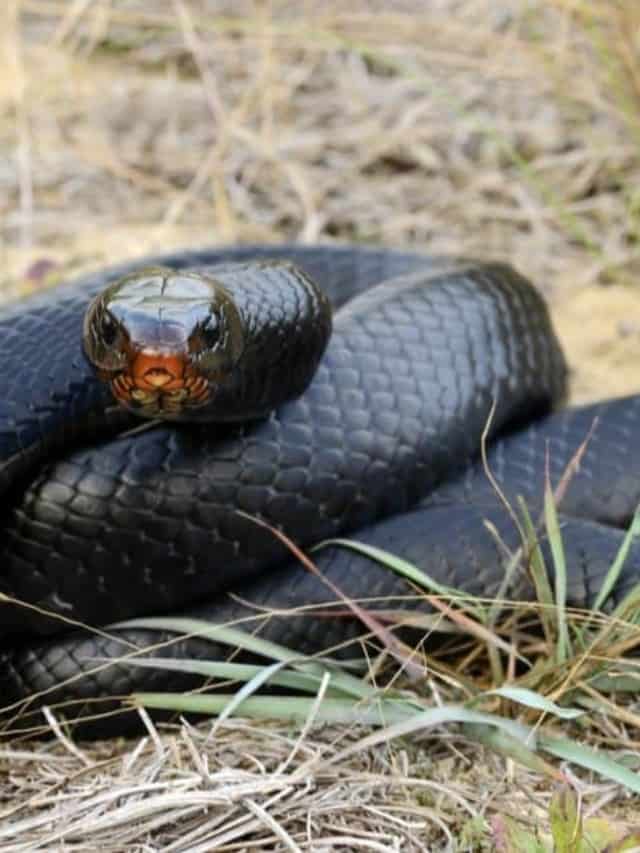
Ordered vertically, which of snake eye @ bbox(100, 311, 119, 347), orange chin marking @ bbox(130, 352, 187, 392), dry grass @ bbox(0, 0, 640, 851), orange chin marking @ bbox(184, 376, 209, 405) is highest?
snake eye @ bbox(100, 311, 119, 347)

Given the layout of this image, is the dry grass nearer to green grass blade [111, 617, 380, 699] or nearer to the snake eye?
green grass blade [111, 617, 380, 699]

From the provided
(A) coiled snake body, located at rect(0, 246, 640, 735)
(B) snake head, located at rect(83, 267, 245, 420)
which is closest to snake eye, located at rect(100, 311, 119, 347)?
(B) snake head, located at rect(83, 267, 245, 420)

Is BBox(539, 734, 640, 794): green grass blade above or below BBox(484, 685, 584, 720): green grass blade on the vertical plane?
below

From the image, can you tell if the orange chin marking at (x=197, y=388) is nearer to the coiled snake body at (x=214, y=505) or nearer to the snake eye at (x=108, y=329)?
the snake eye at (x=108, y=329)

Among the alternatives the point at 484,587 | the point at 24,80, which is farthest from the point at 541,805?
the point at 24,80

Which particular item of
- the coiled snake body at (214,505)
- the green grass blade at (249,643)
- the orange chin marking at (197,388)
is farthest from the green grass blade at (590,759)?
the orange chin marking at (197,388)
